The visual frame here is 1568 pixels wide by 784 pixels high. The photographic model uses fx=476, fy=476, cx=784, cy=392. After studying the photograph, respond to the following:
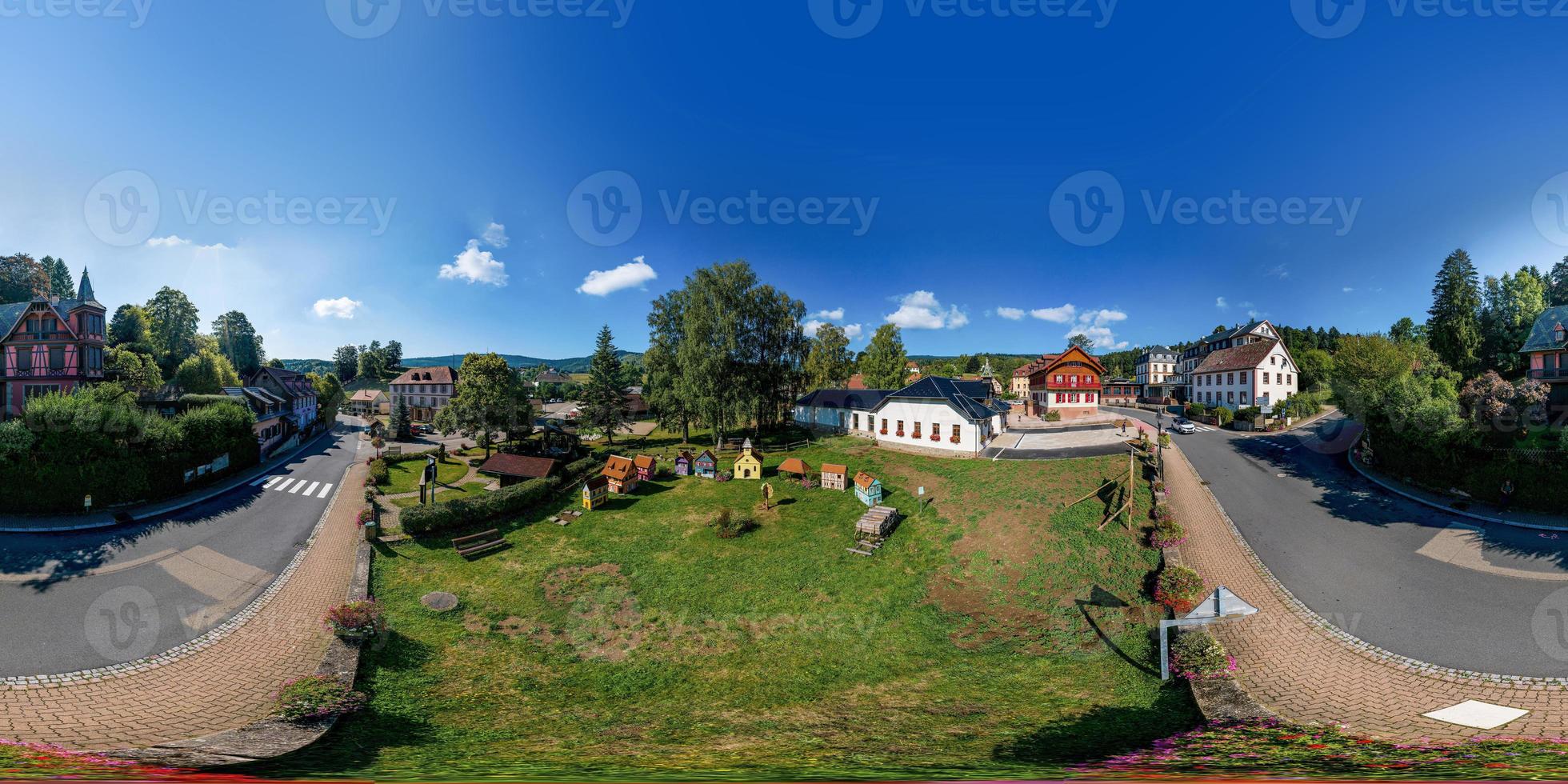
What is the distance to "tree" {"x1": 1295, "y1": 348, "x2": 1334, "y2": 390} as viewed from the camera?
45247 millimetres

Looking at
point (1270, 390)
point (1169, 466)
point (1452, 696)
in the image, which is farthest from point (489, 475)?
point (1270, 390)

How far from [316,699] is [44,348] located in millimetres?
29192

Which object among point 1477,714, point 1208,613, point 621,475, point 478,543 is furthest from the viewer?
point 621,475

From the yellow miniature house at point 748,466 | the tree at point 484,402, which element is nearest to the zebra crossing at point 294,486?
the tree at point 484,402

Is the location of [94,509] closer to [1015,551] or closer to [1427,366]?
[1015,551]

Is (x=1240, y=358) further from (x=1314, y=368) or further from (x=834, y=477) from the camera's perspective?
(x=834, y=477)

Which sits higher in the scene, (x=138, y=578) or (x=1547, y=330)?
(x=1547, y=330)

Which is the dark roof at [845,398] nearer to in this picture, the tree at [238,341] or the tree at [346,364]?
the tree at [238,341]

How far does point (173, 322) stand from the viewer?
41.1 metres

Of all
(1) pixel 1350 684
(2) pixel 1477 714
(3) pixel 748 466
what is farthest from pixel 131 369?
(2) pixel 1477 714

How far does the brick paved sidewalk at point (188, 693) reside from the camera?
7.29m

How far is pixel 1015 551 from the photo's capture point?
15.2 meters

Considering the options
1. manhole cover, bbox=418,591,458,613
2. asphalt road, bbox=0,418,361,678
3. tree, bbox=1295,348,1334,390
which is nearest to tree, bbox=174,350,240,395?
asphalt road, bbox=0,418,361,678

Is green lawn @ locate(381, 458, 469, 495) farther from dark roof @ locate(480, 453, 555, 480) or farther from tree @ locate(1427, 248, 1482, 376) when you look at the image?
tree @ locate(1427, 248, 1482, 376)
